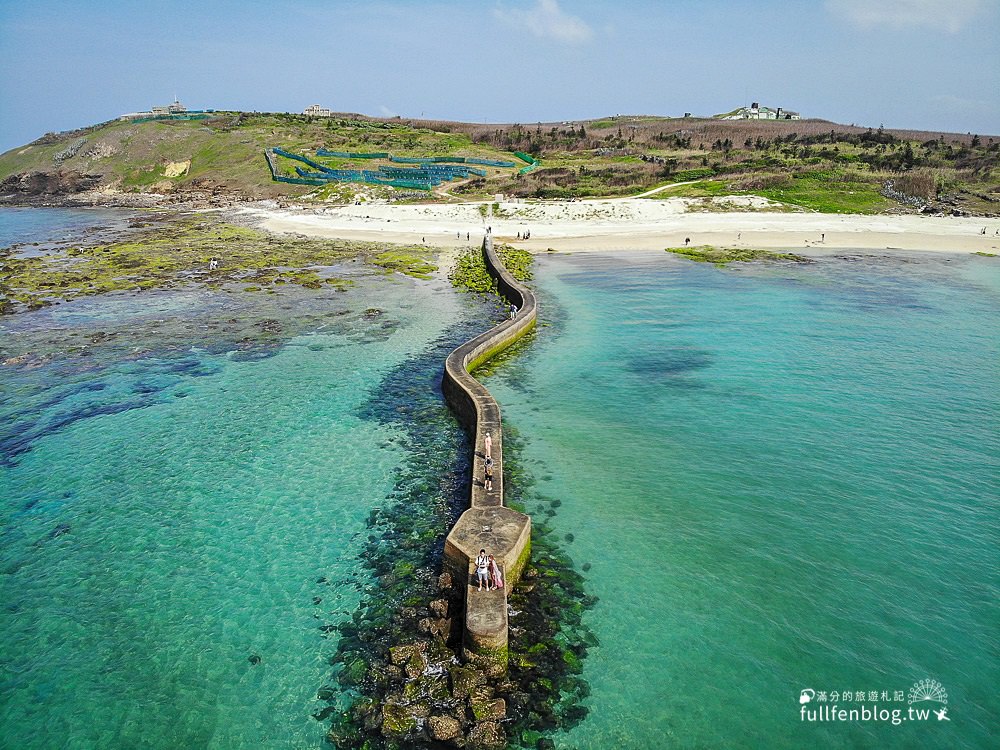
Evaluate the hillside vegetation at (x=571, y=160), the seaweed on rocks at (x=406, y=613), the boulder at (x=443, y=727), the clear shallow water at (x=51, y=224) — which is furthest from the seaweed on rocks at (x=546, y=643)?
the hillside vegetation at (x=571, y=160)

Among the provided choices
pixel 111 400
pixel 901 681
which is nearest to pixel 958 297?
pixel 901 681

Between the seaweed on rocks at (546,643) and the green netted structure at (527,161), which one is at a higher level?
the green netted structure at (527,161)

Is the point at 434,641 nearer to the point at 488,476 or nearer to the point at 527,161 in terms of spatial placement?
the point at 488,476

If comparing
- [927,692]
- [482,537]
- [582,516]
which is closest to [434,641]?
[482,537]

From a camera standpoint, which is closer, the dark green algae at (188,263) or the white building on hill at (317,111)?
the dark green algae at (188,263)

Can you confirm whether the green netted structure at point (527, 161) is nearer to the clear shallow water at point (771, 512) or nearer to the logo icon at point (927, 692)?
the clear shallow water at point (771, 512)

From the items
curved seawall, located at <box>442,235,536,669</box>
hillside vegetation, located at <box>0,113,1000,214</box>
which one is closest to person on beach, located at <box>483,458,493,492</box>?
curved seawall, located at <box>442,235,536,669</box>

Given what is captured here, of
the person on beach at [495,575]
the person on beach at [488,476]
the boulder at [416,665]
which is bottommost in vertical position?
the boulder at [416,665]
